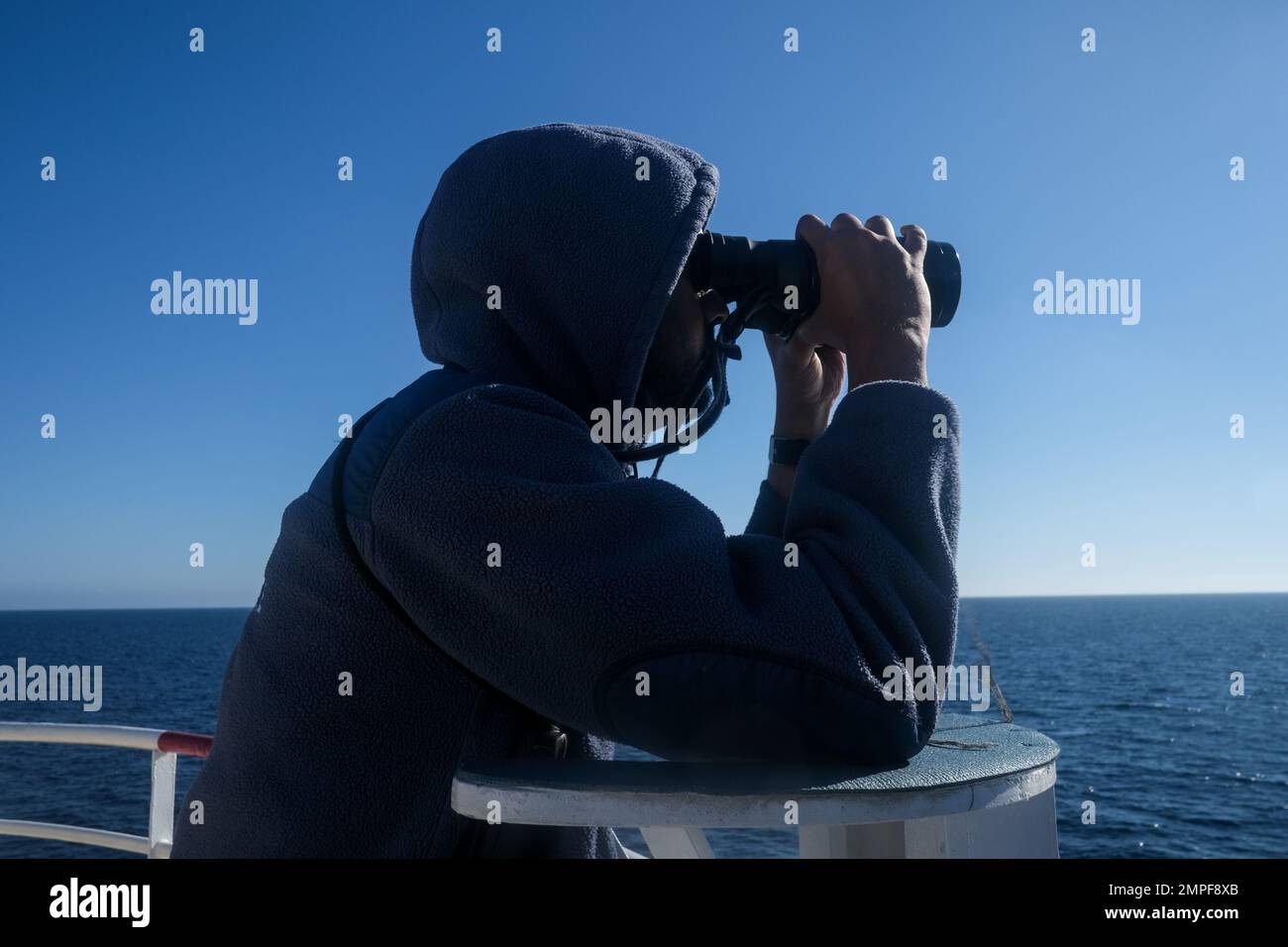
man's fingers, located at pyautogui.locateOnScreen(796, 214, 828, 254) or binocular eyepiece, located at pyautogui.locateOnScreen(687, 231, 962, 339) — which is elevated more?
man's fingers, located at pyautogui.locateOnScreen(796, 214, 828, 254)

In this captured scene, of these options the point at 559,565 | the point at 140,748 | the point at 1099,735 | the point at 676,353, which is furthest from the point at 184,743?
the point at 1099,735

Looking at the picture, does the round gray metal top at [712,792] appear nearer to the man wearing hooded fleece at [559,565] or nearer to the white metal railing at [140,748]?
the man wearing hooded fleece at [559,565]

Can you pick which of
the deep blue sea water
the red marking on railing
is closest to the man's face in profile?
the deep blue sea water

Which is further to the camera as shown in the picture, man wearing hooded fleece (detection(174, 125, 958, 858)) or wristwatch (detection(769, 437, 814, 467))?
wristwatch (detection(769, 437, 814, 467))

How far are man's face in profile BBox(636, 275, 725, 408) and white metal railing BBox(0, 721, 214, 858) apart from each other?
150 cm

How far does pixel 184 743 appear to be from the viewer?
2.03 m

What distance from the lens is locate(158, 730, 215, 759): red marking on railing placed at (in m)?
1.97

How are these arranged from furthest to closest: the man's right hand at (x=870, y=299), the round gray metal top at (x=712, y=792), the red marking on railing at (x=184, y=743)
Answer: the red marking on railing at (x=184, y=743)
the man's right hand at (x=870, y=299)
the round gray metal top at (x=712, y=792)

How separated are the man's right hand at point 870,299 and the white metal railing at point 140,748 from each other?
65.8 inches

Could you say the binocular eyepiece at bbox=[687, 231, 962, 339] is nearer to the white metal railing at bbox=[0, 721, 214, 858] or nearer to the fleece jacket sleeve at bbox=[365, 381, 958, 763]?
the fleece jacket sleeve at bbox=[365, 381, 958, 763]

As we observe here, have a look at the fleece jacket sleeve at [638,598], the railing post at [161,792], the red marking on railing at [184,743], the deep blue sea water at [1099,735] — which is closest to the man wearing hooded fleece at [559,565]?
the fleece jacket sleeve at [638,598]

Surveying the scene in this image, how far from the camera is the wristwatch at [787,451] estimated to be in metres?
1.33
